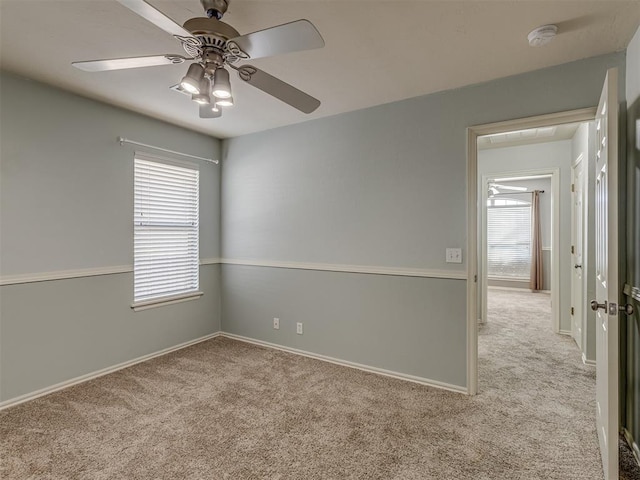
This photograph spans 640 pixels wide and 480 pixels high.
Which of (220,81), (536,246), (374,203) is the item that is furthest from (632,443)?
(536,246)

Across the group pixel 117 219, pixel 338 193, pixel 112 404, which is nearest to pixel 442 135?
pixel 338 193

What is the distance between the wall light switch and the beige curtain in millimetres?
5763

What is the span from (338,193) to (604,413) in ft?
7.99

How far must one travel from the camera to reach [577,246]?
4070 mm

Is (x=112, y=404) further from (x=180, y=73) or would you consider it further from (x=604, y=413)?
(x=604, y=413)

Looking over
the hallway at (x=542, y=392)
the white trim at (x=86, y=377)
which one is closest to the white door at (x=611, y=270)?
the hallway at (x=542, y=392)

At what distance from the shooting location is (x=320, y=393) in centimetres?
268

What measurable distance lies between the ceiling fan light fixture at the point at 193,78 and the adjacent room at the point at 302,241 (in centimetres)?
1

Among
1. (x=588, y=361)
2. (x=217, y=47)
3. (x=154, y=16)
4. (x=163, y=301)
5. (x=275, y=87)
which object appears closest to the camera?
(x=154, y=16)

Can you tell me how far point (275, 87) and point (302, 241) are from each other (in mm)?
1943

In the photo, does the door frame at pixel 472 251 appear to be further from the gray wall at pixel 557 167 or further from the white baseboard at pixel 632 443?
the gray wall at pixel 557 167

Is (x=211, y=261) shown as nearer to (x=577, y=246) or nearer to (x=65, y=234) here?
(x=65, y=234)

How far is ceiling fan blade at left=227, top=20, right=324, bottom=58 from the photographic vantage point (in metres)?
1.29

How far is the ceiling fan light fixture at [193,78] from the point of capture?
158 cm
